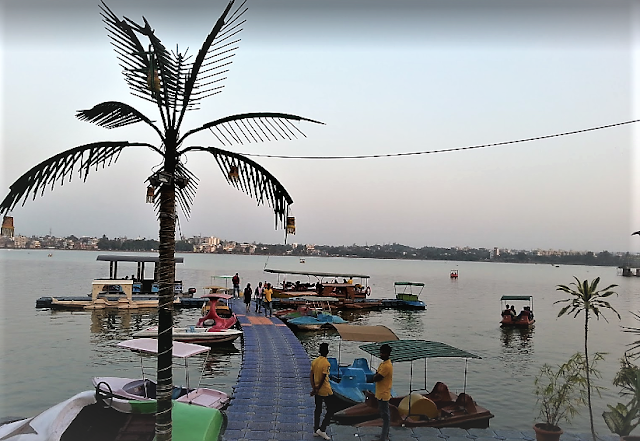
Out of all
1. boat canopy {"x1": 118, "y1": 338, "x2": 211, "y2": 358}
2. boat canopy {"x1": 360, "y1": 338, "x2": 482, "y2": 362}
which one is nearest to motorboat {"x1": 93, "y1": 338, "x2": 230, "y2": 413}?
boat canopy {"x1": 118, "y1": 338, "x2": 211, "y2": 358}

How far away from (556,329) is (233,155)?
36.4m

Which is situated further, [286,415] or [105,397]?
[286,415]

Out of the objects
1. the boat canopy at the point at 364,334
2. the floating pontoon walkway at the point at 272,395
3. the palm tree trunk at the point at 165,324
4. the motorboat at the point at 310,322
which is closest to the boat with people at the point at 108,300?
the motorboat at the point at 310,322

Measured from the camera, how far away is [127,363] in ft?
62.4

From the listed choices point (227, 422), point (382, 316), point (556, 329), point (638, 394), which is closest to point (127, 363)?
point (227, 422)

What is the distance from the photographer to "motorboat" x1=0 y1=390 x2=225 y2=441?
7.65 meters

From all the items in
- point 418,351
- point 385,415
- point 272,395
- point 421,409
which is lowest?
point 272,395

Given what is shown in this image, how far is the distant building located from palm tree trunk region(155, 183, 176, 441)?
1660 millimetres

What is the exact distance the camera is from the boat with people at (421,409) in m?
10.2

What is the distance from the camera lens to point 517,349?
26.4 meters

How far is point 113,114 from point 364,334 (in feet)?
33.5

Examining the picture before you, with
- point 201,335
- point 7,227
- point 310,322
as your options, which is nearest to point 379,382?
point 7,227

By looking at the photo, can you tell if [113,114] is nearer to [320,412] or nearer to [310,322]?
[320,412]

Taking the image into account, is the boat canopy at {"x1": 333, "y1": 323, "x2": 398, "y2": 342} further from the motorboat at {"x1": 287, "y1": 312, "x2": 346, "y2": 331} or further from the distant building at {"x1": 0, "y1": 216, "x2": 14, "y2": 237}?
the motorboat at {"x1": 287, "y1": 312, "x2": 346, "y2": 331}
